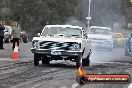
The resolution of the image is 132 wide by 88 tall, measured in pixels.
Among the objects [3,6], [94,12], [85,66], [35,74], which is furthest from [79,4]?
[35,74]

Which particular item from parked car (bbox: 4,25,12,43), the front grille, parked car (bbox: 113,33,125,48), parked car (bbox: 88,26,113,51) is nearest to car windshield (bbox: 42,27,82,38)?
the front grille

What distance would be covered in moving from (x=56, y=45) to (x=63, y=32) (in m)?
1.31

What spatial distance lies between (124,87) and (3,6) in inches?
2221

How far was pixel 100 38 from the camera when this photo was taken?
109 ft

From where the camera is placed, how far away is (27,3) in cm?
6097

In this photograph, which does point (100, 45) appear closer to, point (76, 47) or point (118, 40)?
point (118, 40)

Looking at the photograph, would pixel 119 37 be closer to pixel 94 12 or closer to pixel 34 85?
pixel 34 85

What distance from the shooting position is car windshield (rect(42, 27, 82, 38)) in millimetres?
18769

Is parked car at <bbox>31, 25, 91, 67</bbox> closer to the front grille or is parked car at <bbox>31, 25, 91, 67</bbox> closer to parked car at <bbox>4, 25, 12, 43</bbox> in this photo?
the front grille

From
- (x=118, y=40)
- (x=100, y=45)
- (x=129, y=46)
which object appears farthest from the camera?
(x=118, y=40)

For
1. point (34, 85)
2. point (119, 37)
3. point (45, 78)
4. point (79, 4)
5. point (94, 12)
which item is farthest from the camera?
point (94, 12)

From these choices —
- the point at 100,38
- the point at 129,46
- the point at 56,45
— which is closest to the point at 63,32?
the point at 56,45

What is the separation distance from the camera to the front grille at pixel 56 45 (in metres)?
17.7

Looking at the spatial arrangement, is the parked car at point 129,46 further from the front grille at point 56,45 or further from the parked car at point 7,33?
the parked car at point 7,33
